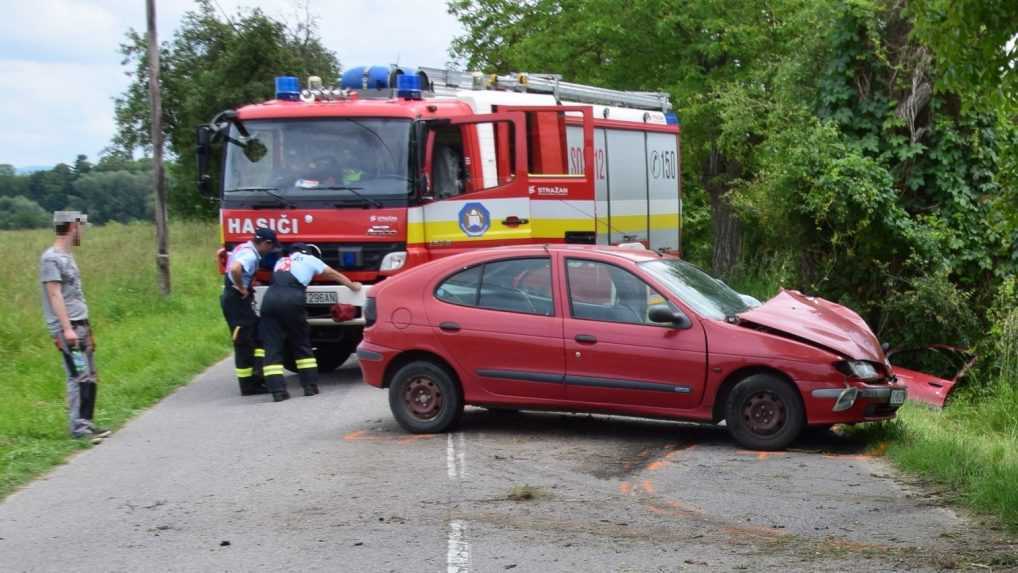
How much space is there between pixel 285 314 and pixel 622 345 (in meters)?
4.19

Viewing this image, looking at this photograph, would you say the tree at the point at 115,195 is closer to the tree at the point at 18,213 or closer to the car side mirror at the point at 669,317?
the tree at the point at 18,213

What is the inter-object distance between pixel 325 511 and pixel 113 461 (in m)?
2.77

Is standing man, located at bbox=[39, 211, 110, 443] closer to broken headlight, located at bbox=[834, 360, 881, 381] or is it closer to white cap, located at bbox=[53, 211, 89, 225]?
white cap, located at bbox=[53, 211, 89, 225]

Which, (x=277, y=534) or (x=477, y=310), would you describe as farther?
(x=477, y=310)

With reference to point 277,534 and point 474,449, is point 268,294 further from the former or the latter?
point 277,534

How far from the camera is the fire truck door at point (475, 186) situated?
13867 mm

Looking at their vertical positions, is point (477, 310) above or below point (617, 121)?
below

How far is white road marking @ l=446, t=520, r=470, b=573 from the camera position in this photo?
6582 millimetres

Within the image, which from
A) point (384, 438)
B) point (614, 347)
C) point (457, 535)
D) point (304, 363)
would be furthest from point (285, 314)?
point (457, 535)

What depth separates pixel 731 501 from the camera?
803 centimetres

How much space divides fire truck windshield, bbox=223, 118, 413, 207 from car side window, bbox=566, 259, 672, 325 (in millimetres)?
3932

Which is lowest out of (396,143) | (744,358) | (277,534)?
(277,534)

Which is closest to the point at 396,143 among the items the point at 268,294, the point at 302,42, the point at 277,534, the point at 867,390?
the point at 268,294

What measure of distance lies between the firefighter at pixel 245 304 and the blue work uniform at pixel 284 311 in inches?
15.7
